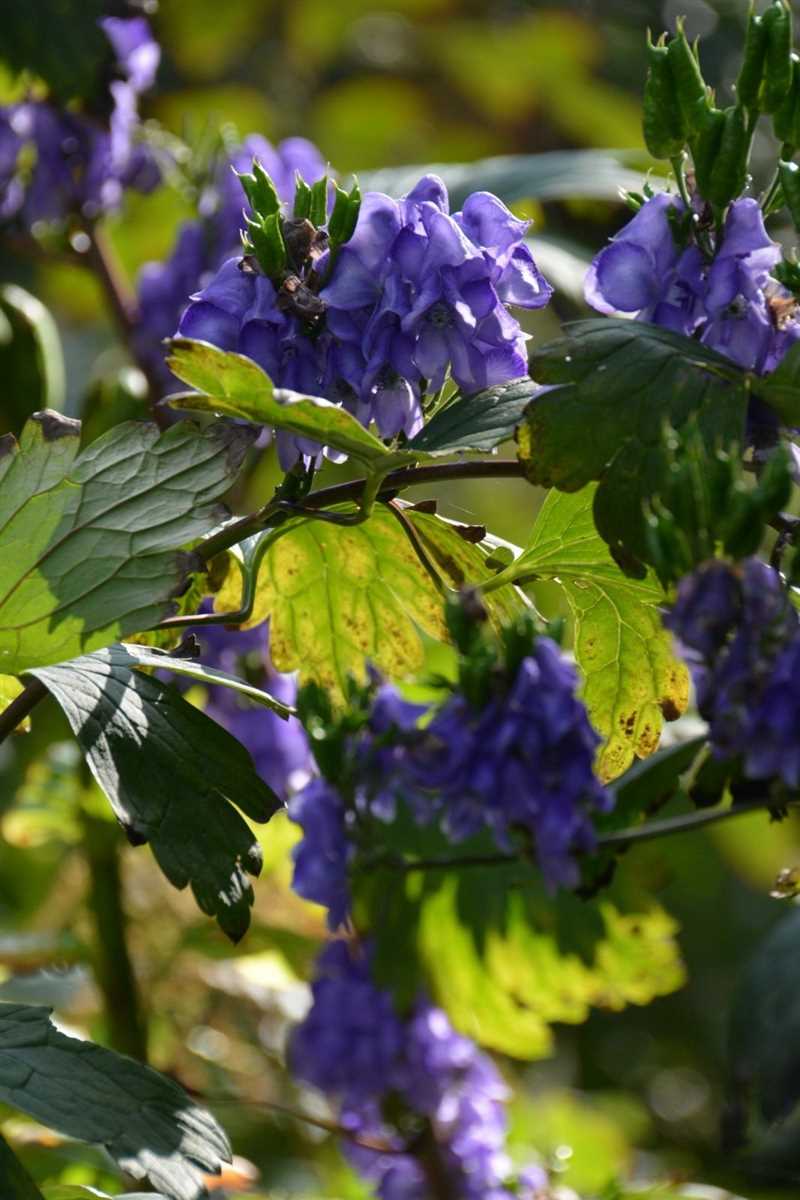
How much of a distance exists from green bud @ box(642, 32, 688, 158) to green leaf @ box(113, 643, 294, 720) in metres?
0.25

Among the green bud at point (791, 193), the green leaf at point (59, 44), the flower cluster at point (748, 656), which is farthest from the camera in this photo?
the green leaf at point (59, 44)

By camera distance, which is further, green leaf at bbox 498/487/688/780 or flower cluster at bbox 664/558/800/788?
green leaf at bbox 498/487/688/780

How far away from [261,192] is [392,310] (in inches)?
2.8

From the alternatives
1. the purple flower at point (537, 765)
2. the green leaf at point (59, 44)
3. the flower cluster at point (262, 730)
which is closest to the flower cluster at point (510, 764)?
the purple flower at point (537, 765)

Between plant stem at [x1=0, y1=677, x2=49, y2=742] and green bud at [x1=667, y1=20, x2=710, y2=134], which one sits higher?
green bud at [x1=667, y1=20, x2=710, y2=134]

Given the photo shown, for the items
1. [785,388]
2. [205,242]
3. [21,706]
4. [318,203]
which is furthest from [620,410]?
[205,242]

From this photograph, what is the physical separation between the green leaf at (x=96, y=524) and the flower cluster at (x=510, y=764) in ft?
0.41

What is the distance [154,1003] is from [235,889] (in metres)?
0.72

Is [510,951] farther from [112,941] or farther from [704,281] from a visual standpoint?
[704,281]

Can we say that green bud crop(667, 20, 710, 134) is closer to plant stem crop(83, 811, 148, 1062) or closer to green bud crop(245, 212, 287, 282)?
green bud crop(245, 212, 287, 282)

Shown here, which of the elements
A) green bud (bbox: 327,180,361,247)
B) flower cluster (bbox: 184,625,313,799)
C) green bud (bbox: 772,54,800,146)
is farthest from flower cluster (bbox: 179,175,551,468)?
flower cluster (bbox: 184,625,313,799)

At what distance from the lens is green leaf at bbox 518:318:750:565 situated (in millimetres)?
531

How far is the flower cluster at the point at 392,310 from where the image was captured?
593mm

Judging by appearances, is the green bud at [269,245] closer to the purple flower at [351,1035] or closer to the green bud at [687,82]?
the green bud at [687,82]
